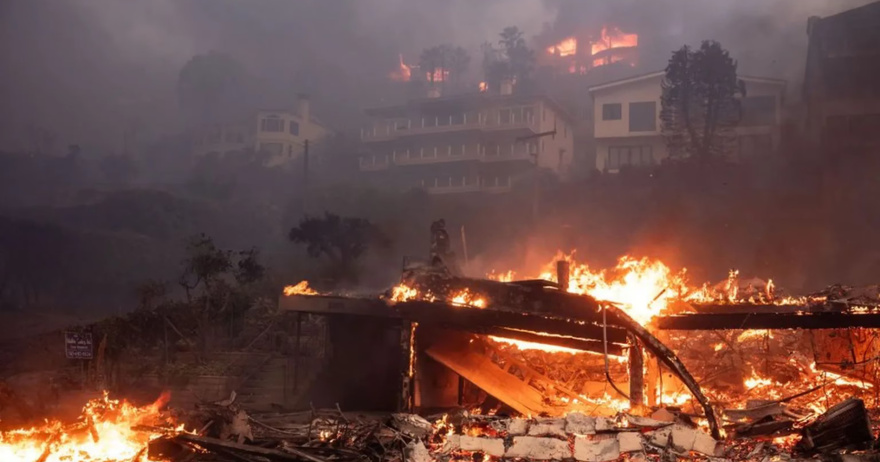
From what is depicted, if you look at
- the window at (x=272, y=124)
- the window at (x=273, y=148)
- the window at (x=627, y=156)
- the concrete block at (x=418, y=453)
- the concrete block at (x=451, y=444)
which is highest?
the window at (x=272, y=124)

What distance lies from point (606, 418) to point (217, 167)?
7889 centimetres

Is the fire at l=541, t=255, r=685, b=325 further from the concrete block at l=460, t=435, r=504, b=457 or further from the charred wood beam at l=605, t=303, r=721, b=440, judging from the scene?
the concrete block at l=460, t=435, r=504, b=457

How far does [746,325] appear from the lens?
12203mm

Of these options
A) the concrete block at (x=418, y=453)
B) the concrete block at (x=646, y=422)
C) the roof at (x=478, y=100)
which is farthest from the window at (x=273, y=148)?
the concrete block at (x=646, y=422)

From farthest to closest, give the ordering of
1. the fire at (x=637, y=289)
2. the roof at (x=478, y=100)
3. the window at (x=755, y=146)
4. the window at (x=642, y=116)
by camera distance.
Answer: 1. the roof at (x=478, y=100)
2. the window at (x=642, y=116)
3. the window at (x=755, y=146)
4. the fire at (x=637, y=289)

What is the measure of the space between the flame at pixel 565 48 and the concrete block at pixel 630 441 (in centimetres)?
9001

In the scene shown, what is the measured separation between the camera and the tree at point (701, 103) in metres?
46.6

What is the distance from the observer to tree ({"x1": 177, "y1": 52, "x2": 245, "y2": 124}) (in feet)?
329

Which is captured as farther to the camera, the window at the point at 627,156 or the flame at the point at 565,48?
the flame at the point at 565,48

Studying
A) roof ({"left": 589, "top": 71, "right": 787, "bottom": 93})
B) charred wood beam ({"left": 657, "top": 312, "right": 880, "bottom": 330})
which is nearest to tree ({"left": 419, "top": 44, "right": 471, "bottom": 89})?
roof ({"left": 589, "top": 71, "right": 787, "bottom": 93})

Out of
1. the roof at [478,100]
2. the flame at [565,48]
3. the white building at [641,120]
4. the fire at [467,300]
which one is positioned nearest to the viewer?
the fire at [467,300]

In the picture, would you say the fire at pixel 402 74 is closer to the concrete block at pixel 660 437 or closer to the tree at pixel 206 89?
the tree at pixel 206 89

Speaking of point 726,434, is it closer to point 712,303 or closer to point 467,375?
point 712,303

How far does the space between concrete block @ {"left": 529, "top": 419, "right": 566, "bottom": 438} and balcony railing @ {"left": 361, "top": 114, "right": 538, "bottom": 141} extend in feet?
164
